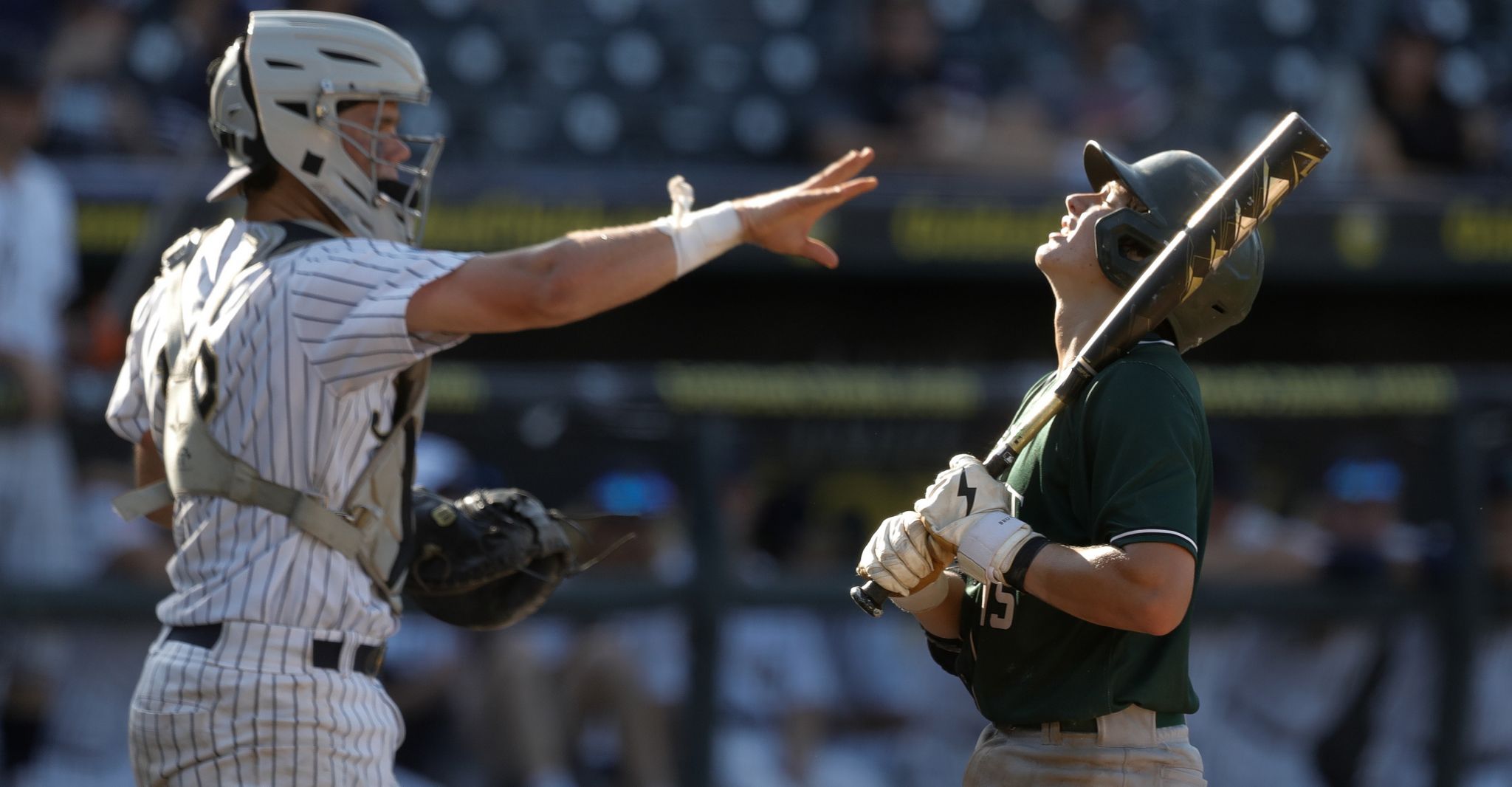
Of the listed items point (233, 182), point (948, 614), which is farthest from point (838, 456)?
point (233, 182)

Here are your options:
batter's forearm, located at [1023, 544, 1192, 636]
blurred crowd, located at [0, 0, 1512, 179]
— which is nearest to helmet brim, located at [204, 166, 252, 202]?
batter's forearm, located at [1023, 544, 1192, 636]

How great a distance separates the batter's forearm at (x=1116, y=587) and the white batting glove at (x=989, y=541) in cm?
4

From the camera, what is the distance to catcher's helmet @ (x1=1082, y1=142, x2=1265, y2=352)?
9.02 ft

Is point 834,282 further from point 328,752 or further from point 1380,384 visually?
point 328,752

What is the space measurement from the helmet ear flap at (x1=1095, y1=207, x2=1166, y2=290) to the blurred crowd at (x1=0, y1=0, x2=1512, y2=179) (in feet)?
18.5

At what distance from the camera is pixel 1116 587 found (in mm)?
2471

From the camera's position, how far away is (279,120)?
9.92 ft

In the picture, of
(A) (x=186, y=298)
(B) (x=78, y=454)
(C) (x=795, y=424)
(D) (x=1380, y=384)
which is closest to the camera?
(A) (x=186, y=298)

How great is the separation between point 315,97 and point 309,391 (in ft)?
1.76

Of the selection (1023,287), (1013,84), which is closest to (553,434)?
(1023,287)

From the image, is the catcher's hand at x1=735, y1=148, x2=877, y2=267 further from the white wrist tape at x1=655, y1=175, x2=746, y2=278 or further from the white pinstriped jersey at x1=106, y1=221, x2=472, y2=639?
the white pinstriped jersey at x1=106, y1=221, x2=472, y2=639

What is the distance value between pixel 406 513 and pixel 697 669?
7.99 feet

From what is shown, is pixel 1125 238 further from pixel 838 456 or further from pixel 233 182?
pixel 838 456

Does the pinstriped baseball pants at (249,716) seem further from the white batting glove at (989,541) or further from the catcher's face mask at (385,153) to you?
the white batting glove at (989,541)
